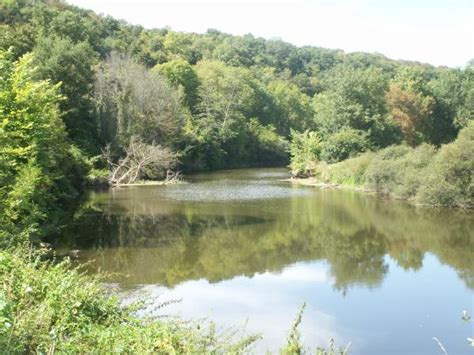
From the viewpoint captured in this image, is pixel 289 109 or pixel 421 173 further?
pixel 289 109

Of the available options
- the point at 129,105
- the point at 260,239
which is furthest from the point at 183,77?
the point at 260,239

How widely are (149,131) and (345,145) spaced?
18046 millimetres

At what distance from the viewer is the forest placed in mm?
13229

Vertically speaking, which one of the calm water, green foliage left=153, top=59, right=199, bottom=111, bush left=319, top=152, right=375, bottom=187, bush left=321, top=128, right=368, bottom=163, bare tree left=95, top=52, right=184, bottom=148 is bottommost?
the calm water

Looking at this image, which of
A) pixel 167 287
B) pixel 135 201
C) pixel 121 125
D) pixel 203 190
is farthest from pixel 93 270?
pixel 121 125

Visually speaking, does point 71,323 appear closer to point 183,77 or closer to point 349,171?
point 349,171

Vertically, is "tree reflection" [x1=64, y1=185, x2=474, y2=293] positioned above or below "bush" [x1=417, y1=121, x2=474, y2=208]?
below

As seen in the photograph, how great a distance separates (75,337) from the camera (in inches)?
285

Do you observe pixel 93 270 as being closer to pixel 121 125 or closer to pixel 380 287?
pixel 380 287

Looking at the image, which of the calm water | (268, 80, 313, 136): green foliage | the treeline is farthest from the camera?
(268, 80, 313, 136): green foliage

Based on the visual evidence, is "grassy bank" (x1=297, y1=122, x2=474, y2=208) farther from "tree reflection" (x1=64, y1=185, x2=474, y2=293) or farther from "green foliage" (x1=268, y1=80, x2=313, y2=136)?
"green foliage" (x1=268, y1=80, x2=313, y2=136)

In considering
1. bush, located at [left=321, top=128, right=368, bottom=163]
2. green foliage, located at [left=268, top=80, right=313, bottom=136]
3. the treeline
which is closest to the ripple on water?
the treeline

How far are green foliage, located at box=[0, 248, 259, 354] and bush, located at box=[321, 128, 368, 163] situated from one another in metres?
41.2

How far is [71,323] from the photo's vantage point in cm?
788
